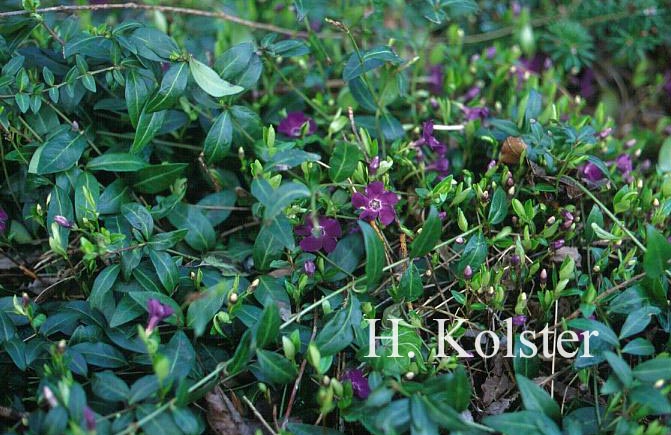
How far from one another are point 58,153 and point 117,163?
150 mm

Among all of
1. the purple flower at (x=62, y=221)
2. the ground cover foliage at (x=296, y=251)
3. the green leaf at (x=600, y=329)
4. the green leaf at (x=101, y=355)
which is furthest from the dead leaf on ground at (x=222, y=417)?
the green leaf at (x=600, y=329)

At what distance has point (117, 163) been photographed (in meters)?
1.70

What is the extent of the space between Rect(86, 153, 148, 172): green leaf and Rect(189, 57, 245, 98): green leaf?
0.28m

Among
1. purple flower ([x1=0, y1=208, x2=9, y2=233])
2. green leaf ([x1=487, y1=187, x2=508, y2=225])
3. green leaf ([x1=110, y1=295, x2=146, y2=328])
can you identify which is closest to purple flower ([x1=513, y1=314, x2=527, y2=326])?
green leaf ([x1=487, y1=187, x2=508, y2=225])

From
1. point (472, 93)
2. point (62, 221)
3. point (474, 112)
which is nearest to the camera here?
point (62, 221)

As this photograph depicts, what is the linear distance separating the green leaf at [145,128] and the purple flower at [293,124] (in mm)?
388

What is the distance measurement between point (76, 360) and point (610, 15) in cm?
237

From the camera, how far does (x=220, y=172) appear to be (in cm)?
185

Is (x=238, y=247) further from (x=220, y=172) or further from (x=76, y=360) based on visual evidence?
(x=76, y=360)

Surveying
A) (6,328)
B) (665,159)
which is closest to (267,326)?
(6,328)

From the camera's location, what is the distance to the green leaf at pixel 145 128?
1636 millimetres

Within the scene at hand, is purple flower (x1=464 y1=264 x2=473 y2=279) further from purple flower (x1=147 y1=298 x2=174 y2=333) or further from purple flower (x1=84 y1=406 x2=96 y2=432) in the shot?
purple flower (x1=84 y1=406 x2=96 y2=432)

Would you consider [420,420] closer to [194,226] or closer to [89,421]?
[89,421]

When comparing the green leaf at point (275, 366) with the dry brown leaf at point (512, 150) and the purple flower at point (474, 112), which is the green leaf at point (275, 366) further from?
the purple flower at point (474, 112)
